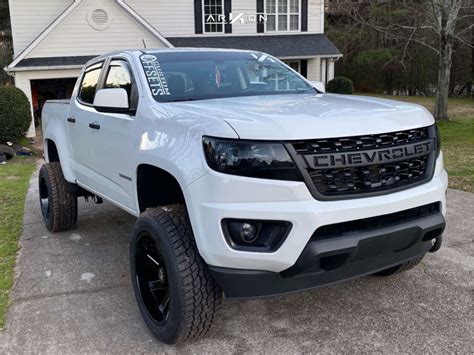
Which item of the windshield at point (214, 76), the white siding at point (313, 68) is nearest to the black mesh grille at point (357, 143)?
the windshield at point (214, 76)

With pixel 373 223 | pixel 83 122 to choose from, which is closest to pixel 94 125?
pixel 83 122

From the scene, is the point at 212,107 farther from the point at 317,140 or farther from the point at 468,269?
the point at 468,269

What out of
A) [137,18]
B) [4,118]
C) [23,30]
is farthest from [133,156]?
[23,30]

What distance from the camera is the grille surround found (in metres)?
2.79

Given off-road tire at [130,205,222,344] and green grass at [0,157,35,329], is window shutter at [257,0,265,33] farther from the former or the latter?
off-road tire at [130,205,222,344]

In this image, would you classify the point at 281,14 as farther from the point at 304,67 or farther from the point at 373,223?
the point at 373,223

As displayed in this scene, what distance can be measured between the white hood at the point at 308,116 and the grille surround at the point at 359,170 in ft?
0.16

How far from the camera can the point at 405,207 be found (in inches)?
120

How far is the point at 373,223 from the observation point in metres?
3.00

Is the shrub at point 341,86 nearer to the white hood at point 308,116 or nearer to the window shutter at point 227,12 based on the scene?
the window shutter at point 227,12

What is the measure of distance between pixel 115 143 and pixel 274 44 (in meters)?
17.9

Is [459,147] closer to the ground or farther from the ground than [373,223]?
closer to the ground

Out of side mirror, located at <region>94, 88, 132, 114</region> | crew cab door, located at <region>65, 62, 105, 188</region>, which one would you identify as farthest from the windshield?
crew cab door, located at <region>65, 62, 105, 188</region>

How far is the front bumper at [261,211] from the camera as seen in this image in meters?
2.74
